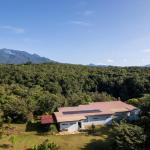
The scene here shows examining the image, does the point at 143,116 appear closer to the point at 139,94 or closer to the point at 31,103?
the point at 31,103

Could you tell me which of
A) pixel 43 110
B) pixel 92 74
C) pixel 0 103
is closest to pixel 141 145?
pixel 43 110

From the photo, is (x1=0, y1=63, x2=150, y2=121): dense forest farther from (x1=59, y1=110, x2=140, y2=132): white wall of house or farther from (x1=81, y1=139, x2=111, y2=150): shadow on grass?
(x1=81, y1=139, x2=111, y2=150): shadow on grass

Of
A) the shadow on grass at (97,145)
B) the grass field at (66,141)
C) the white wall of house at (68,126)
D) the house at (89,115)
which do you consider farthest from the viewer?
the house at (89,115)

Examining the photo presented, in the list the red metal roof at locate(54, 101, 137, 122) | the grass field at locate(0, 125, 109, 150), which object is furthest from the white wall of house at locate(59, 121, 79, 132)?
the grass field at locate(0, 125, 109, 150)

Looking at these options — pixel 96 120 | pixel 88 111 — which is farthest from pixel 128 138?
pixel 88 111

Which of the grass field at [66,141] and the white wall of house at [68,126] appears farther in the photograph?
the white wall of house at [68,126]

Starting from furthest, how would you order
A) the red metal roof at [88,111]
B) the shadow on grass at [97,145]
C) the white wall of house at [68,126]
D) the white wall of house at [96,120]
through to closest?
the red metal roof at [88,111]
the white wall of house at [96,120]
the white wall of house at [68,126]
the shadow on grass at [97,145]

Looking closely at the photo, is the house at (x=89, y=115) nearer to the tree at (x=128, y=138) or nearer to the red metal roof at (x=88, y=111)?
the red metal roof at (x=88, y=111)

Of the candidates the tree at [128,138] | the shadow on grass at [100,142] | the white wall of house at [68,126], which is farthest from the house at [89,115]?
the tree at [128,138]
